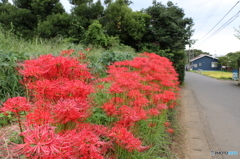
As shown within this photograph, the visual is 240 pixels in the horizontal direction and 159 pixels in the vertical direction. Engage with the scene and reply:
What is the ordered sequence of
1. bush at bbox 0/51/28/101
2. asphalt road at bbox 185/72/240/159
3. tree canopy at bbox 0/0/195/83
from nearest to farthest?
1. bush at bbox 0/51/28/101
2. asphalt road at bbox 185/72/240/159
3. tree canopy at bbox 0/0/195/83

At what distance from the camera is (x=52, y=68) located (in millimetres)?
1911

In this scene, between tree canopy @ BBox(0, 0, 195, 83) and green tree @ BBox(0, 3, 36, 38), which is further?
green tree @ BBox(0, 3, 36, 38)

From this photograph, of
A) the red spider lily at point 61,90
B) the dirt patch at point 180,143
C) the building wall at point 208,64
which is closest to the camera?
the red spider lily at point 61,90

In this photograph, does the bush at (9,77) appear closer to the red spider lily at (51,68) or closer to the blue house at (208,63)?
the red spider lily at (51,68)

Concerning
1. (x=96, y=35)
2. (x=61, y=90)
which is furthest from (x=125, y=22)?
(x=61, y=90)

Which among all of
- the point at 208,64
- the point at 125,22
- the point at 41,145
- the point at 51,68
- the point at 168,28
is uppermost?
the point at 125,22

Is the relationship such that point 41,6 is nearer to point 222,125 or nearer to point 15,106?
point 222,125

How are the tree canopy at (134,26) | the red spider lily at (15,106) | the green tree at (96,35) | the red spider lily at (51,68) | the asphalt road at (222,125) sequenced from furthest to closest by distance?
the tree canopy at (134,26) → the green tree at (96,35) → the asphalt road at (222,125) → the red spider lily at (51,68) → the red spider lily at (15,106)

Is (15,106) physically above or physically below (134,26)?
below

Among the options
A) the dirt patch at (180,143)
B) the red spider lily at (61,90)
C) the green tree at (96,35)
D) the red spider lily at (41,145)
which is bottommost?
the dirt patch at (180,143)

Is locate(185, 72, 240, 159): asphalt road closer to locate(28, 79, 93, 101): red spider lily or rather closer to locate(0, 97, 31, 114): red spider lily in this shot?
locate(28, 79, 93, 101): red spider lily

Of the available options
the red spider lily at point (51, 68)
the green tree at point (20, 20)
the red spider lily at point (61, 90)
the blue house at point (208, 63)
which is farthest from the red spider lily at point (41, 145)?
the blue house at point (208, 63)

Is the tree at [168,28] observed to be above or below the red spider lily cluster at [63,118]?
above

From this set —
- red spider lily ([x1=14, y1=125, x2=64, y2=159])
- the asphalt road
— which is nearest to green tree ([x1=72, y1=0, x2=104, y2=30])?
the asphalt road
